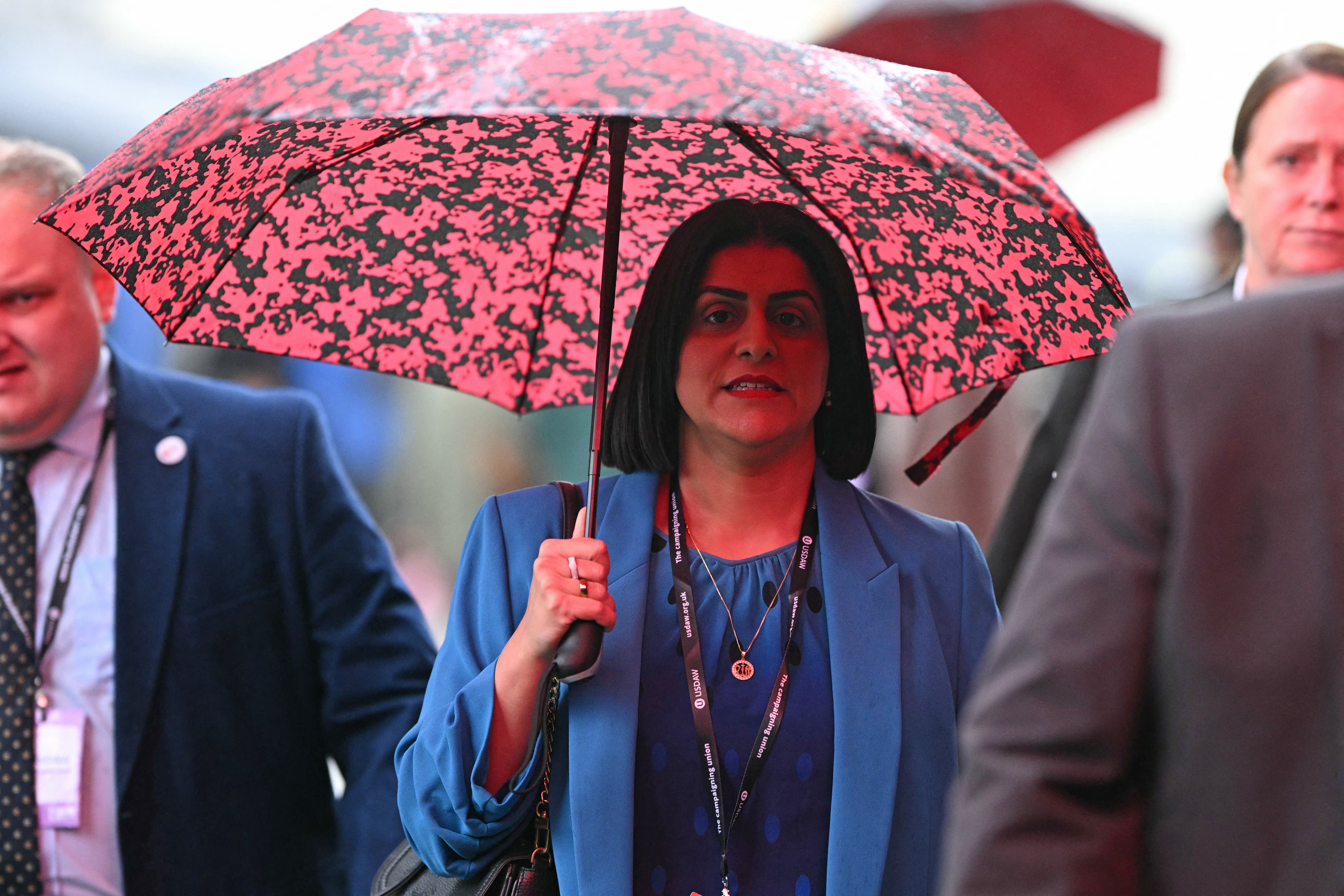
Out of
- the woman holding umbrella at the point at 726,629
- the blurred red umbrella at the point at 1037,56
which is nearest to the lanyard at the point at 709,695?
the woman holding umbrella at the point at 726,629

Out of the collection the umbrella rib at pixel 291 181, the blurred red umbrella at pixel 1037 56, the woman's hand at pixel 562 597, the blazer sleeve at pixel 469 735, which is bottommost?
the blazer sleeve at pixel 469 735

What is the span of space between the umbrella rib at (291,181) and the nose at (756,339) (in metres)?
0.71

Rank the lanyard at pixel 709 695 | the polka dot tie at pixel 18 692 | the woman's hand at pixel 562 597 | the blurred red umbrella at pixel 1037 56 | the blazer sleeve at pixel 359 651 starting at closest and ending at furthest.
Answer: the woman's hand at pixel 562 597 < the lanyard at pixel 709 695 < the polka dot tie at pixel 18 692 < the blazer sleeve at pixel 359 651 < the blurred red umbrella at pixel 1037 56

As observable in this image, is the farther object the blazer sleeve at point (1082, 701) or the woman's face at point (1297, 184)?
the woman's face at point (1297, 184)

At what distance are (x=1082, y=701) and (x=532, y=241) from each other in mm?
1908

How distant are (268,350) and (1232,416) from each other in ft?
6.36

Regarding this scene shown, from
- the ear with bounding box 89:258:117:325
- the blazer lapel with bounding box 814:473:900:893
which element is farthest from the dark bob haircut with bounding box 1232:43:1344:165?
the ear with bounding box 89:258:117:325

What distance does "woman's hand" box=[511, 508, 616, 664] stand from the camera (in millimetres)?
2260

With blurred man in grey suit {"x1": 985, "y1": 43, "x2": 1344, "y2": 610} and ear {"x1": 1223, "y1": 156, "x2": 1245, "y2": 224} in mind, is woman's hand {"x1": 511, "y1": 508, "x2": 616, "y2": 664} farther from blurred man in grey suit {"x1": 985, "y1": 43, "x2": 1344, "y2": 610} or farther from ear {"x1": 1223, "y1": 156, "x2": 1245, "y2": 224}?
ear {"x1": 1223, "y1": 156, "x2": 1245, "y2": 224}

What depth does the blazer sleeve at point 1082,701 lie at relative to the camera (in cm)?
125

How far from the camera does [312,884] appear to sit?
3311mm

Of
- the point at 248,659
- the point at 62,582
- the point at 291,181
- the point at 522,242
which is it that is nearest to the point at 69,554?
the point at 62,582

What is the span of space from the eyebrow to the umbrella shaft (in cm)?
21

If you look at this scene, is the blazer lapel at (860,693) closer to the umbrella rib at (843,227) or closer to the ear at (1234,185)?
the umbrella rib at (843,227)
